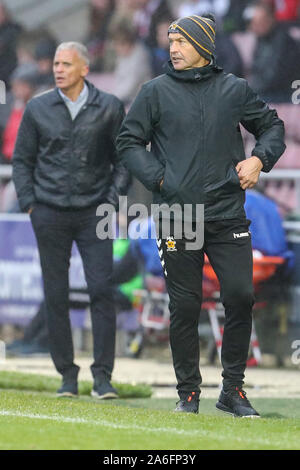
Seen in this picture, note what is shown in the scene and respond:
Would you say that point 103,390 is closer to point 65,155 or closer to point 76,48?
point 65,155

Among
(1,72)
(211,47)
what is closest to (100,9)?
(1,72)

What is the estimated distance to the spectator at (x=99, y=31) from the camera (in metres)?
16.9

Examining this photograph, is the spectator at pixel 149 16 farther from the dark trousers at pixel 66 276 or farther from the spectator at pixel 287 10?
the dark trousers at pixel 66 276

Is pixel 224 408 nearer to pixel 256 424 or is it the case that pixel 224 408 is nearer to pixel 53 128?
pixel 256 424

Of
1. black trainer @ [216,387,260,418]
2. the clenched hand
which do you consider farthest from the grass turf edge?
the clenched hand

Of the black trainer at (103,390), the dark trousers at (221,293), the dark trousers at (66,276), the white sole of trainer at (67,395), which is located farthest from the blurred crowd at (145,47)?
the dark trousers at (221,293)

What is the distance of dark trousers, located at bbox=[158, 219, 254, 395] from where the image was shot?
7328mm

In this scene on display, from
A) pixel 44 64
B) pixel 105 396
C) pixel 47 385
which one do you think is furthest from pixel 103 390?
pixel 44 64

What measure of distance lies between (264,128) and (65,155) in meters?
1.78

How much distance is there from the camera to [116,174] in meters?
8.98

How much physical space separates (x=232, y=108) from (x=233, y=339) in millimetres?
1279

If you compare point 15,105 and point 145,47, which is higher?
point 145,47

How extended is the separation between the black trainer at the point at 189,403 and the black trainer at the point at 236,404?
0.16m

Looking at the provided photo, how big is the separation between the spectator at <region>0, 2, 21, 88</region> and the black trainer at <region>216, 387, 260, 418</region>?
410 inches
